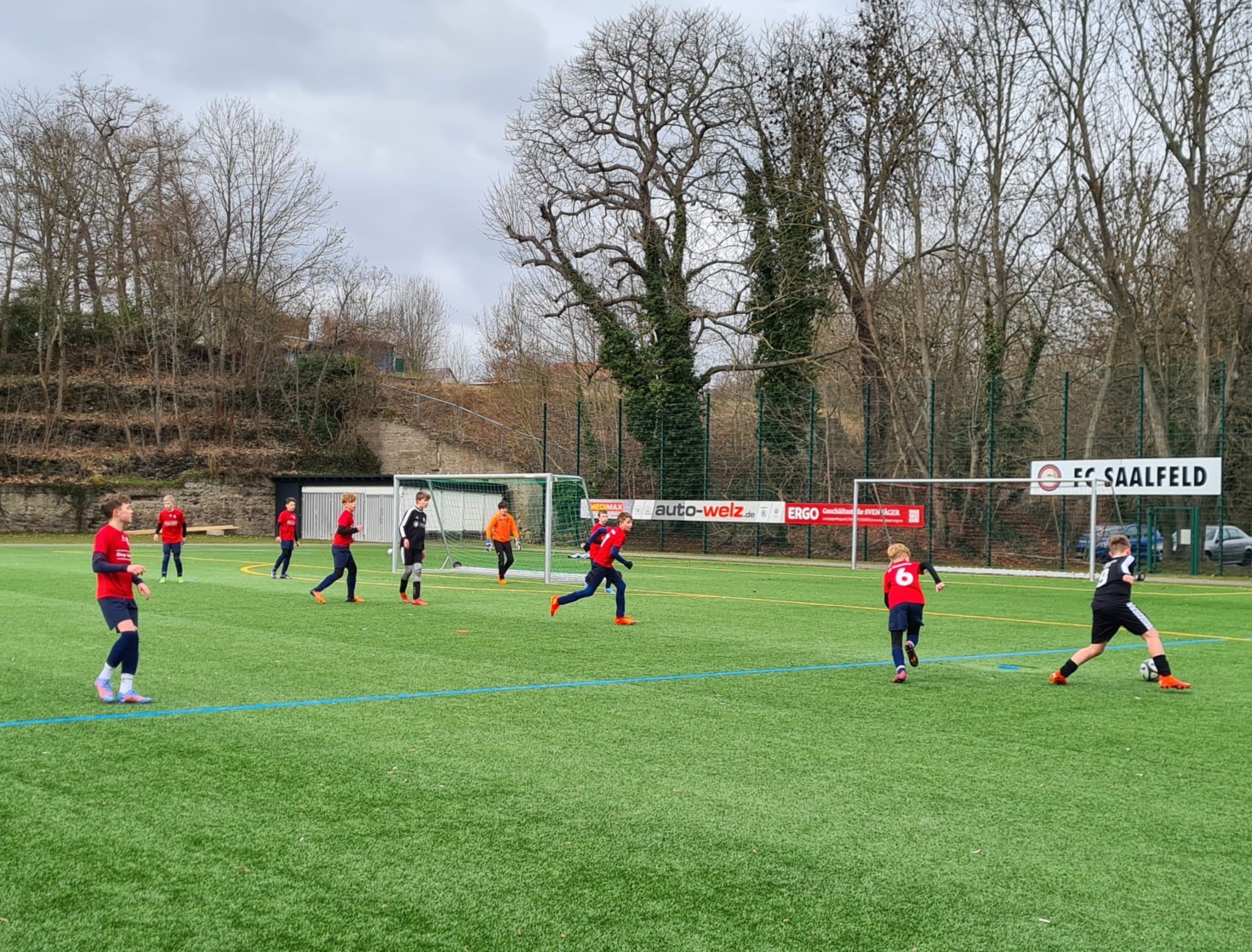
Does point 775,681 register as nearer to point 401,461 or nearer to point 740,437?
point 740,437

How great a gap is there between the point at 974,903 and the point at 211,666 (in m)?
8.20

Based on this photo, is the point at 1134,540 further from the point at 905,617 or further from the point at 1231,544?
the point at 905,617

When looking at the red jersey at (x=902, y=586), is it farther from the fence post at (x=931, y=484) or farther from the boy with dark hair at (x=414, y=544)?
the fence post at (x=931, y=484)

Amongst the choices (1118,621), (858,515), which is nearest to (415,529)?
(1118,621)

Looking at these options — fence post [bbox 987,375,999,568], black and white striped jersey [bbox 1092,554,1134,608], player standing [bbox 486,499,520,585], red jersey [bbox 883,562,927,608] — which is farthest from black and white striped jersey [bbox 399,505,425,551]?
fence post [bbox 987,375,999,568]

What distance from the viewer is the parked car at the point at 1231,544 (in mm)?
28688

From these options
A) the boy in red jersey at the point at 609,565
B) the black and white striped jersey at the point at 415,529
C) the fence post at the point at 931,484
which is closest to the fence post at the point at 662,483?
the fence post at the point at 931,484

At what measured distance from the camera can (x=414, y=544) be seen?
17.8 m

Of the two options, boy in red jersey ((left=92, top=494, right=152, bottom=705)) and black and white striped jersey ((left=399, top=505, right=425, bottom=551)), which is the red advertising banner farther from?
boy in red jersey ((left=92, top=494, right=152, bottom=705))

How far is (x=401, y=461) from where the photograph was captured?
173 ft

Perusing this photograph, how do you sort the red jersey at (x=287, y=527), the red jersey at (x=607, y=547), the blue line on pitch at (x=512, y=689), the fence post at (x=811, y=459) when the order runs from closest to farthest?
the blue line on pitch at (x=512, y=689), the red jersey at (x=607, y=547), the red jersey at (x=287, y=527), the fence post at (x=811, y=459)

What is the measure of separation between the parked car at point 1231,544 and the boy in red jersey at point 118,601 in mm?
27171

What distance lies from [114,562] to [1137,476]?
2629cm

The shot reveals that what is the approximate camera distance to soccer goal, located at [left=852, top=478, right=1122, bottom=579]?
99.2 feet
